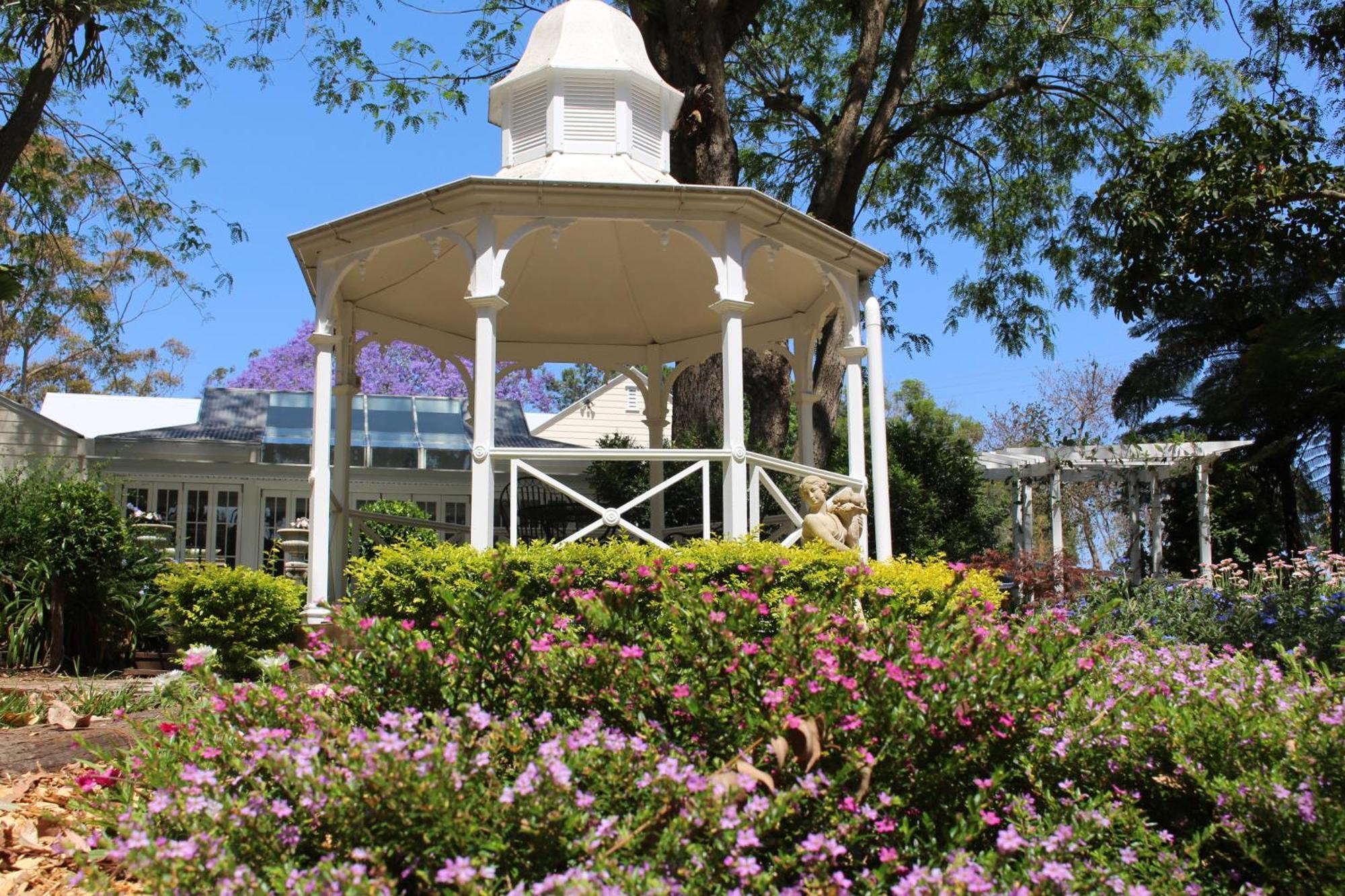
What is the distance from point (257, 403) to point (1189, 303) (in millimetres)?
20958

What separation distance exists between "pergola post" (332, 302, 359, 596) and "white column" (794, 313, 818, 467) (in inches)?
188

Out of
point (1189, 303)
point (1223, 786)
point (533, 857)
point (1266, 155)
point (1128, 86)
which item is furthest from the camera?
point (1189, 303)

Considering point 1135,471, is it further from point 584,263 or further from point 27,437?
point 27,437

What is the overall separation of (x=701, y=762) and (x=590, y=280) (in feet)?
29.1

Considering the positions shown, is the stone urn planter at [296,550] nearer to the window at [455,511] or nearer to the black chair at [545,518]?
the black chair at [545,518]

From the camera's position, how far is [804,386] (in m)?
11.9

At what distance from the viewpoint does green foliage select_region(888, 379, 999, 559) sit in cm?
1700

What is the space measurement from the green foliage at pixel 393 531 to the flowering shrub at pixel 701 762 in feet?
12.5

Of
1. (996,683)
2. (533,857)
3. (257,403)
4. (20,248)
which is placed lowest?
(533,857)

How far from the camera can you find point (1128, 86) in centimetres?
1723

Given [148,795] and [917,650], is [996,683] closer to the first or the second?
[917,650]

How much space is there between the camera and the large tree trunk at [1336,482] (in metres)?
21.5

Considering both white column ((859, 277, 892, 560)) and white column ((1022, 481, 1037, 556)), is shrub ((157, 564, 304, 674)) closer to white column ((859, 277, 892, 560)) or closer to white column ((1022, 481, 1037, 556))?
white column ((859, 277, 892, 560))

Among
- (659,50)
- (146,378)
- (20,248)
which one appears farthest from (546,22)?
(146,378)
